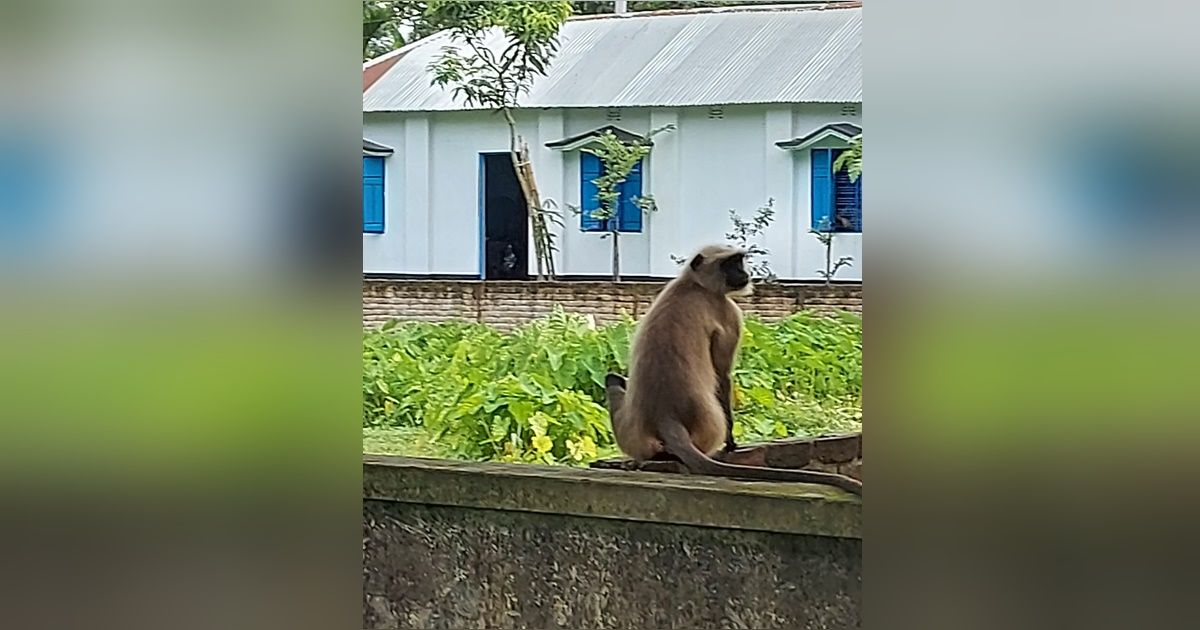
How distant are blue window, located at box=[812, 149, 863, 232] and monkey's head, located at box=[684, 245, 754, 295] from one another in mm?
187

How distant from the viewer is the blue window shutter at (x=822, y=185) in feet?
9.56

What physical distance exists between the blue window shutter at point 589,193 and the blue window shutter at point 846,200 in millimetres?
563

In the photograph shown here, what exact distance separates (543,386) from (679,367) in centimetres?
38

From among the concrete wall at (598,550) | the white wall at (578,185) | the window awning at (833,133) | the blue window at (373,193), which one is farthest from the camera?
the blue window at (373,193)

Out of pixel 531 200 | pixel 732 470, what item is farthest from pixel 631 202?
pixel 732 470

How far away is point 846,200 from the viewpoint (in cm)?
296

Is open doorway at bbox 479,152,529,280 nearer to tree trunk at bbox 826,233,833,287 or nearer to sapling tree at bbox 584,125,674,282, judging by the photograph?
sapling tree at bbox 584,125,674,282

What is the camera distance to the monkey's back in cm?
291

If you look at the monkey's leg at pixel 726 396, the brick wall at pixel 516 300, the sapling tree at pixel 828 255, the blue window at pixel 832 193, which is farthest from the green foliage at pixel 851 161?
the monkey's leg at pixel 726 396

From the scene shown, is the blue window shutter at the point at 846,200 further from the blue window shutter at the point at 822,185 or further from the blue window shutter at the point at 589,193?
the blue window shutter at the point at 589,193
